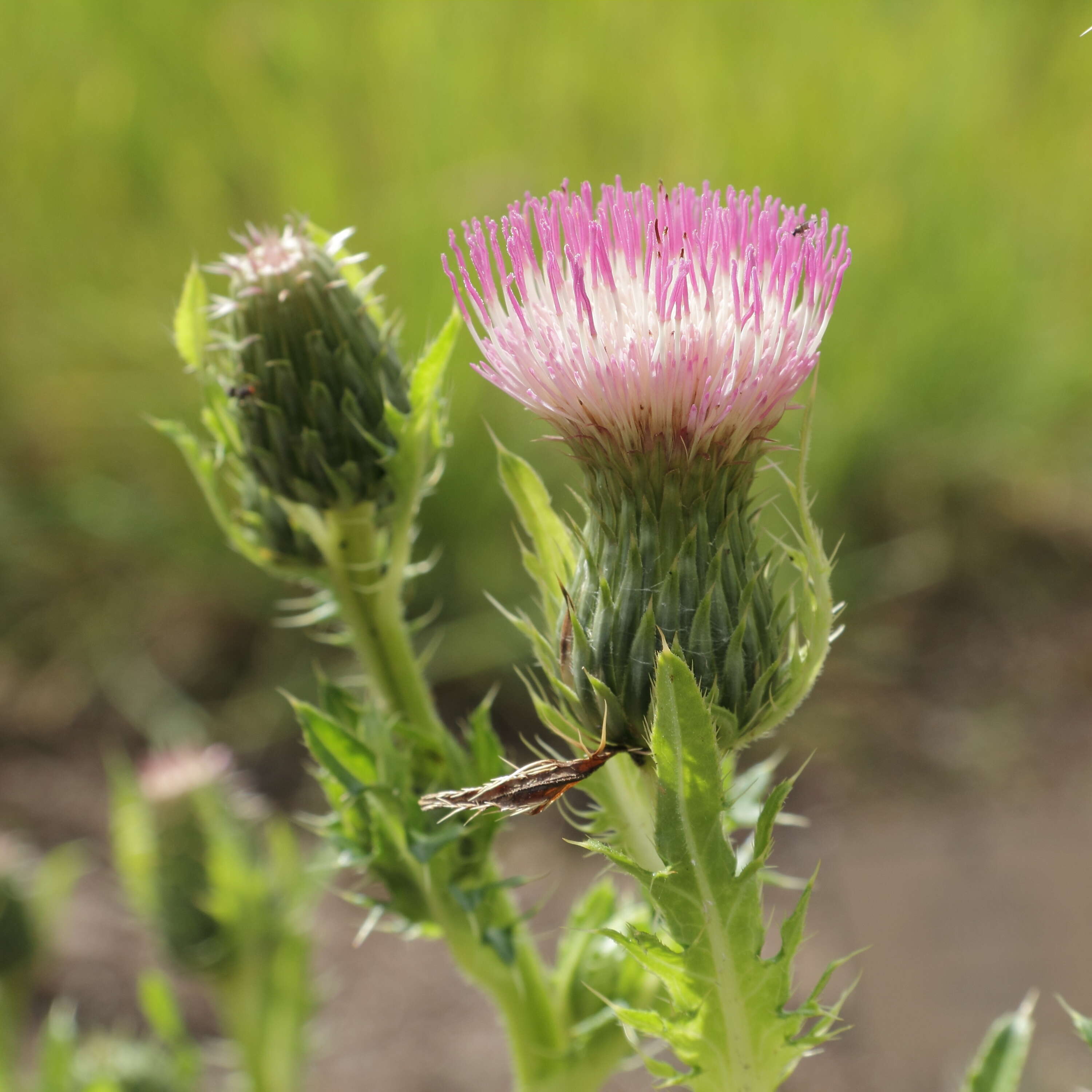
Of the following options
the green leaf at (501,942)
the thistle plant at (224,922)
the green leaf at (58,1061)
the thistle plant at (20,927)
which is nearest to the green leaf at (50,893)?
the thistle plant at (20,927)

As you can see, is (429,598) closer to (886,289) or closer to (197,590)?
(197,590)

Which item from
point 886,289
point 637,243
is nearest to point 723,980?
point 637,243

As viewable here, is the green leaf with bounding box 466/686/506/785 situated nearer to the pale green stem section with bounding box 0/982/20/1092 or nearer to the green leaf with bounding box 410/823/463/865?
the green leaf with bounding box 410/823/463/865

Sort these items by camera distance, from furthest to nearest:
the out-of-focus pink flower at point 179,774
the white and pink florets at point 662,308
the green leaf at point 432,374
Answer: the out-of-focus pink flower at point 179,774
the green leaf at point 432,374
the white and pink florets at point 662,308

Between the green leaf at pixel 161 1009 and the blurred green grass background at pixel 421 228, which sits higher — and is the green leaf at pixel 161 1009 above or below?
below

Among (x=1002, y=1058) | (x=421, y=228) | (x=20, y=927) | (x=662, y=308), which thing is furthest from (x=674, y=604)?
(x=421, y=228)

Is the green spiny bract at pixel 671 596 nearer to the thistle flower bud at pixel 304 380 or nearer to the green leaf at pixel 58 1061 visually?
the thistle flower bud at pixel 304 380

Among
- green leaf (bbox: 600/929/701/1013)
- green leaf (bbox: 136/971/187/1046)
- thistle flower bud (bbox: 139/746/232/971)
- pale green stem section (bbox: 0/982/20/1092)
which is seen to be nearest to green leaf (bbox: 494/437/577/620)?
green leaf (bbox: 600/929/701/1013)
